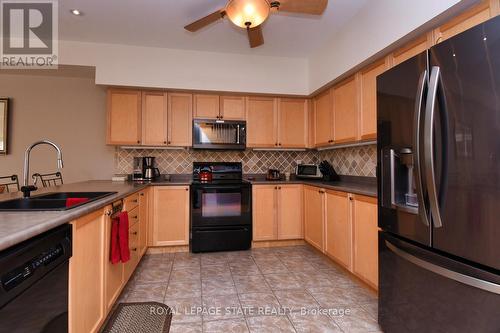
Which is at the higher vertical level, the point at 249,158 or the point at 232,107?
the point at 232,107

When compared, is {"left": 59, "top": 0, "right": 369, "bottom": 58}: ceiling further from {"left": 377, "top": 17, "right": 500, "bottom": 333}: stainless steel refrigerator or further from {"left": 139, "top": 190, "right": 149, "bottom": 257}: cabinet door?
{"left": 139, "top": 190, "right": 149, "bottom": 257}: cabinet door

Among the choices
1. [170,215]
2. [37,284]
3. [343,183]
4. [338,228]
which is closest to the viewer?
[37,284]

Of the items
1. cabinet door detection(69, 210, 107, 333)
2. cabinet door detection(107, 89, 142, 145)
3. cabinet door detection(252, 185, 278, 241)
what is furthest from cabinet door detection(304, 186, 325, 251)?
cabinet door detection(107, 89, 142, 145)

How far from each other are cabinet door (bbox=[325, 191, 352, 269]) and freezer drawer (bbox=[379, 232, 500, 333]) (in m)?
0.76

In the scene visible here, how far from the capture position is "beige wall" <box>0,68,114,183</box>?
3422 millimetres

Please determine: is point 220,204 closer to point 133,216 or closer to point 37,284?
point 133,216

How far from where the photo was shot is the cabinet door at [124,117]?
3.25 m


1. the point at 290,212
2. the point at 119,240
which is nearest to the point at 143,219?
the point at 119,240

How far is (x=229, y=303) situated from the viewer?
2.03 m

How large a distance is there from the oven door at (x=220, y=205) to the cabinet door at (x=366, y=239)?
1.40 meters

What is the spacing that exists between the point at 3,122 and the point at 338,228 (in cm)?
438

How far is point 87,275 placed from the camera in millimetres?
1394

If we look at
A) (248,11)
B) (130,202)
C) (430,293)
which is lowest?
(430,293)

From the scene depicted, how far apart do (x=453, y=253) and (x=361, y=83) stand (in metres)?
1.89
